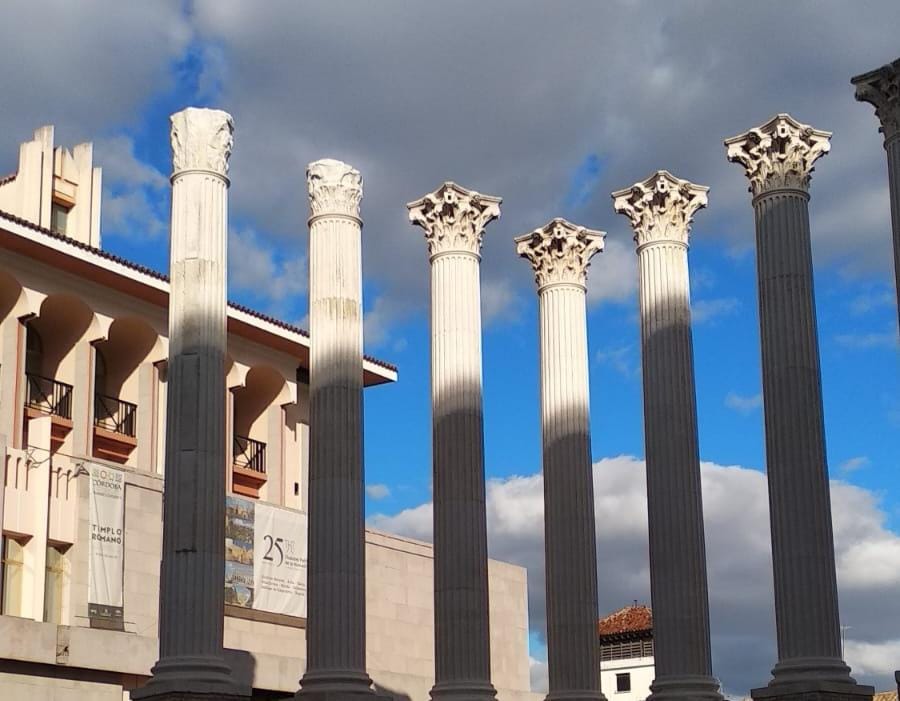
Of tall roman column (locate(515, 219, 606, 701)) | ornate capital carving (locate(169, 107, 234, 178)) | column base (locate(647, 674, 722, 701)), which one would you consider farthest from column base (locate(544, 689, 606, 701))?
ornate capital carving (locate(169, 107, 234, 178))

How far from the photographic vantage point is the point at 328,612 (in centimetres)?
5784

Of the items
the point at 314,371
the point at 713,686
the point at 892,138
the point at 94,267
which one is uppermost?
the point at 94,267

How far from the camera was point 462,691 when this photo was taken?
200 ft

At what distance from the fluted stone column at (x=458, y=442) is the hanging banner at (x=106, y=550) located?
661 inches

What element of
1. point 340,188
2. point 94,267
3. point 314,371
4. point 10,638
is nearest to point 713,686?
point 314,371

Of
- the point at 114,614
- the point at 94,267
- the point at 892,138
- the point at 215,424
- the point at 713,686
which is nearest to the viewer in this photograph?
the point at 892,138

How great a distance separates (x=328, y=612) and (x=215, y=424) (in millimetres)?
7823

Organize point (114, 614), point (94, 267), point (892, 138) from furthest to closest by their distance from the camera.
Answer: point (94, 267) → point (114, 614) → point (892, 138)

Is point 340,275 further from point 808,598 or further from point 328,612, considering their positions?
point 808,598

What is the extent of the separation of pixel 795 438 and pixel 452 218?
17775 mm

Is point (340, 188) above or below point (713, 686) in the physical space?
above

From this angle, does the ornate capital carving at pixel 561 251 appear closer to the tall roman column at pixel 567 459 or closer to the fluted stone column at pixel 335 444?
the tall roman column at pixel 567 459

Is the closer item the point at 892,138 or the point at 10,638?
the point at 892,138

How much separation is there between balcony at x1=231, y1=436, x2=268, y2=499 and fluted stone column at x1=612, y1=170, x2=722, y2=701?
31641 mm
